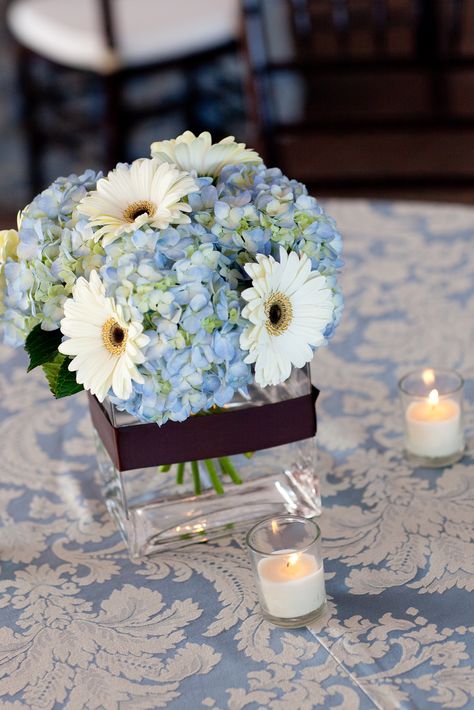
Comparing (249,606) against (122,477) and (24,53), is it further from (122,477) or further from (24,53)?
(24,53)

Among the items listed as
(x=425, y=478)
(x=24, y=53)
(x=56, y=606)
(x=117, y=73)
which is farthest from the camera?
(x=24, y=53)

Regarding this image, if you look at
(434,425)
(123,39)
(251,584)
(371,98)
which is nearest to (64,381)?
(251,584)

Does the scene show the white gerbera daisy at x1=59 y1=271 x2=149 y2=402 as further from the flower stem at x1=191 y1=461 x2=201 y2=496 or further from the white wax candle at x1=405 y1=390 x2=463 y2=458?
the white wax candle at x1=405 y1=390 x2=463 y2=458

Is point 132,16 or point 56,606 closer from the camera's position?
point 56,606

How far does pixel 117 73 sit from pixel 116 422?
2.03 meters

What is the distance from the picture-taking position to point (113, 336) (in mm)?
820

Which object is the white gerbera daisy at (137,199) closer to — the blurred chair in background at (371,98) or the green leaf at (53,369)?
the green leaf at (53,369)

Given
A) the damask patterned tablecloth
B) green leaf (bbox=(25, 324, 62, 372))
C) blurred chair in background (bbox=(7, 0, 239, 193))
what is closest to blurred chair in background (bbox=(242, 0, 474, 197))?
blurred chair in background (bbox=(7, 0, 239, 193))

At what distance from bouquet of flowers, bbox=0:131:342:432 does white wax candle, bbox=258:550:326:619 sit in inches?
A: 5.7

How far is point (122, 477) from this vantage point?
3.23 feet

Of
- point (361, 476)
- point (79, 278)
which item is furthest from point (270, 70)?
point (79, 278)

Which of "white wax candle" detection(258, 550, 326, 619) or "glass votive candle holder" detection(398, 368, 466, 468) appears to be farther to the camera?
"glass votive candle holder" detection(398, 368, 466, 468)

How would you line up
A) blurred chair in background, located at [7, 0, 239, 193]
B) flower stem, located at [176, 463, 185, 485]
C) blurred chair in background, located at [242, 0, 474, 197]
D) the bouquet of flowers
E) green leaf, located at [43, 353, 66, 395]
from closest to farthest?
the bouquet of flowers
green leaf, located at [43, 353, 66, 395]
flower stem, located at [176, 463, 185, 485]
blurred chair in background, located at [7, 0, 239, 193]
blurred chair in background, located at [242, 0, 474, 197]

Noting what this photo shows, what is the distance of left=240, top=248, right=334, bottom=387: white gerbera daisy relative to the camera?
0.81 m
